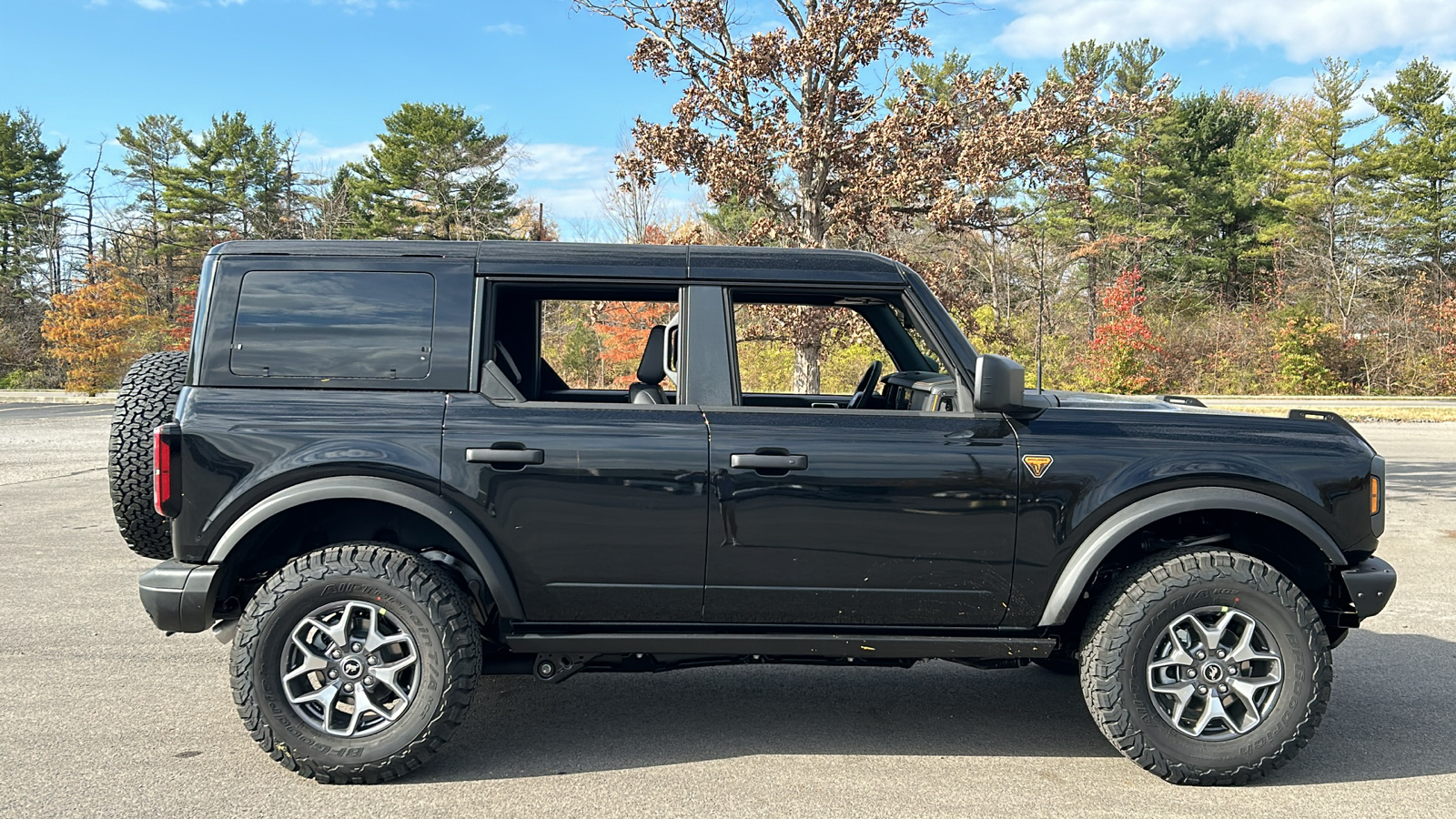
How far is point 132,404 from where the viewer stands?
387 cm

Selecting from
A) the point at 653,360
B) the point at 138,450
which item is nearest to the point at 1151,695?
the point at 653,360

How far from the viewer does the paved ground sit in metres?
3.40

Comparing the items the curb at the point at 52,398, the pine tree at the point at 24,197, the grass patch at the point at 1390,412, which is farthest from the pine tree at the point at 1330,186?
the pine tree at the point at 24,197

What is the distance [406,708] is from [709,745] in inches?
47.7

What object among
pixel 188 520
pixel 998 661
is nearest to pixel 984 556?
pixel 998 661

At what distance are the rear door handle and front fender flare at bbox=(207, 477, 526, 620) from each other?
204 mm

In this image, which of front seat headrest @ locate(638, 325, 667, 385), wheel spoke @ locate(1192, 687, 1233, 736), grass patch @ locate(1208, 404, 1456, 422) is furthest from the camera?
grass patch @ locate(1208, 404, 1456, 422)

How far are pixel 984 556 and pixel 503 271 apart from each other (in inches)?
84.7

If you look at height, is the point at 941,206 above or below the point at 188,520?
above

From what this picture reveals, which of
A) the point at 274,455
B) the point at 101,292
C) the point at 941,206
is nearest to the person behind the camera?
the point at 274,455

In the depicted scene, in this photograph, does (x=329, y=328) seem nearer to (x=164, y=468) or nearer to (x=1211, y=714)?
(x=164, y=468)

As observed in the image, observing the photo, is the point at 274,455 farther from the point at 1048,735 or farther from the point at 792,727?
the point at 1048,735

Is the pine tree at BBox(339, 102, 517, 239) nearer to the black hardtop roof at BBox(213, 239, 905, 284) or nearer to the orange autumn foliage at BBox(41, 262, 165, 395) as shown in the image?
the orange autumn foliage at BBox(41, 262, 165, 395)

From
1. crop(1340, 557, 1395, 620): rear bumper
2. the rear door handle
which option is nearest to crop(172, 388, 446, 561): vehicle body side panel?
the rear door handle
